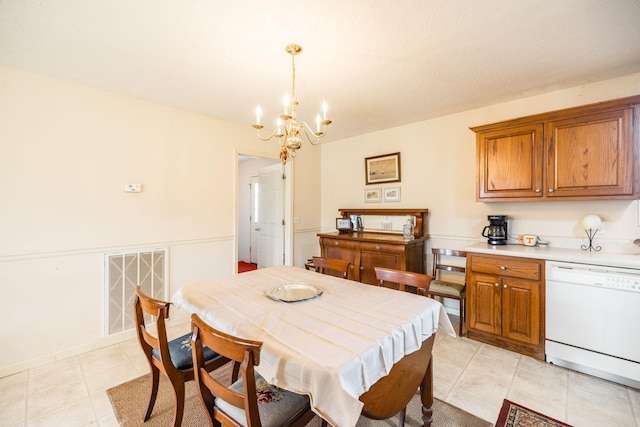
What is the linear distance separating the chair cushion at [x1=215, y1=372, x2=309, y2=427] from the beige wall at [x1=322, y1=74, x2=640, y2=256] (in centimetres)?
284

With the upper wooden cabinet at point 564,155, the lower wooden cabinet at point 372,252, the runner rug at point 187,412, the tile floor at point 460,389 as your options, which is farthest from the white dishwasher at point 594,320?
the lower wooden cabinet at point 372,252

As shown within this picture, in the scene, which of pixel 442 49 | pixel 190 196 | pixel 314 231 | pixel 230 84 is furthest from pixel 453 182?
pixel 190 196

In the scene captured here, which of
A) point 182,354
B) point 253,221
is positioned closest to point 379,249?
point 182,354

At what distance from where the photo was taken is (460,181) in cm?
334

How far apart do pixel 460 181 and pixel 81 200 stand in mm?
4030

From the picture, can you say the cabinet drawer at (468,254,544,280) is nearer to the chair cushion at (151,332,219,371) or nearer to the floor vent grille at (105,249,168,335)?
the chair cushion at (151,332,219,371)

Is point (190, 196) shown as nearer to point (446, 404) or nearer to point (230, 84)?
point (230, 84)

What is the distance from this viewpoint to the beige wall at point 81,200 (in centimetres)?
227

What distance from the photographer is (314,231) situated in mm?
4781

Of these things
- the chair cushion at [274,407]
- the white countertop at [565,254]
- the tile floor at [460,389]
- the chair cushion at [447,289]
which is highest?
the white countertop at [565,254]

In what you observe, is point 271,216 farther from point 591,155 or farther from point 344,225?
point 591,155

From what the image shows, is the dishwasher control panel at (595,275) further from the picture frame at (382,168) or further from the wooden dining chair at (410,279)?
the picture frame at (382,168)

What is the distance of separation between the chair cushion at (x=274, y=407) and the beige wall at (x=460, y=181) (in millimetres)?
2840

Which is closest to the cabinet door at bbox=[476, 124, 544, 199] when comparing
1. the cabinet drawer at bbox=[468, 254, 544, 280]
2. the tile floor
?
the cabinet drawer at bbox=[468, 254, 544, 280]
